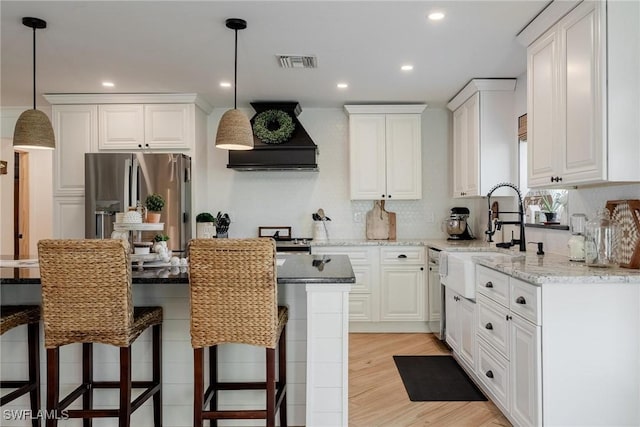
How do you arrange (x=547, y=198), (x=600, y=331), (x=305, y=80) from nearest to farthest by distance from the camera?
(x=600, y=331), (x=547, y=198), (x=305, y=80)

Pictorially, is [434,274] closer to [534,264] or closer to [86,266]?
[534,264]

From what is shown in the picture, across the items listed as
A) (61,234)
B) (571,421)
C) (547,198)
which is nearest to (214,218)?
(61,234)

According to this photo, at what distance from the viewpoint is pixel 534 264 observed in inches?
99.6

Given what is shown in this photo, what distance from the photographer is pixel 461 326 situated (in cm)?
336

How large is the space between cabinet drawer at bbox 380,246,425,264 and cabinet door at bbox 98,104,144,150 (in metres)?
2.80

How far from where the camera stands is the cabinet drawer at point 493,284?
2.45 m

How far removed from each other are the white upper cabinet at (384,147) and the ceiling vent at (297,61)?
1.31 metres

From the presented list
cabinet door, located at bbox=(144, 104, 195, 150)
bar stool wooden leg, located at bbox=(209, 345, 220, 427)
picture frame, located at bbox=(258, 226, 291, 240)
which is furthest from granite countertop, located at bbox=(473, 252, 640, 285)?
cabinet door, located at bbox=(144, 104, 195, 150)

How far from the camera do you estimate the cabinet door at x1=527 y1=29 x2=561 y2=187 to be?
Answer: 8.49 feet

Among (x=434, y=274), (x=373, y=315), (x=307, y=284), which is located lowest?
(x=373, y=315)

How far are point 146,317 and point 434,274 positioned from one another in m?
3.01

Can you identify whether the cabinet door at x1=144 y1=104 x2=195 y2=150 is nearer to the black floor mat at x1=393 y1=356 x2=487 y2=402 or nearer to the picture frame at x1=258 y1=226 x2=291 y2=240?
the picture frame at x1=258 y1=226 x2=291 y2=240

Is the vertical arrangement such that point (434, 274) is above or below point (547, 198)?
below

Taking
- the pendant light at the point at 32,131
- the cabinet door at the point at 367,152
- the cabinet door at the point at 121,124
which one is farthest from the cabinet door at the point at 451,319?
the cabinet door at the point at 121,124
